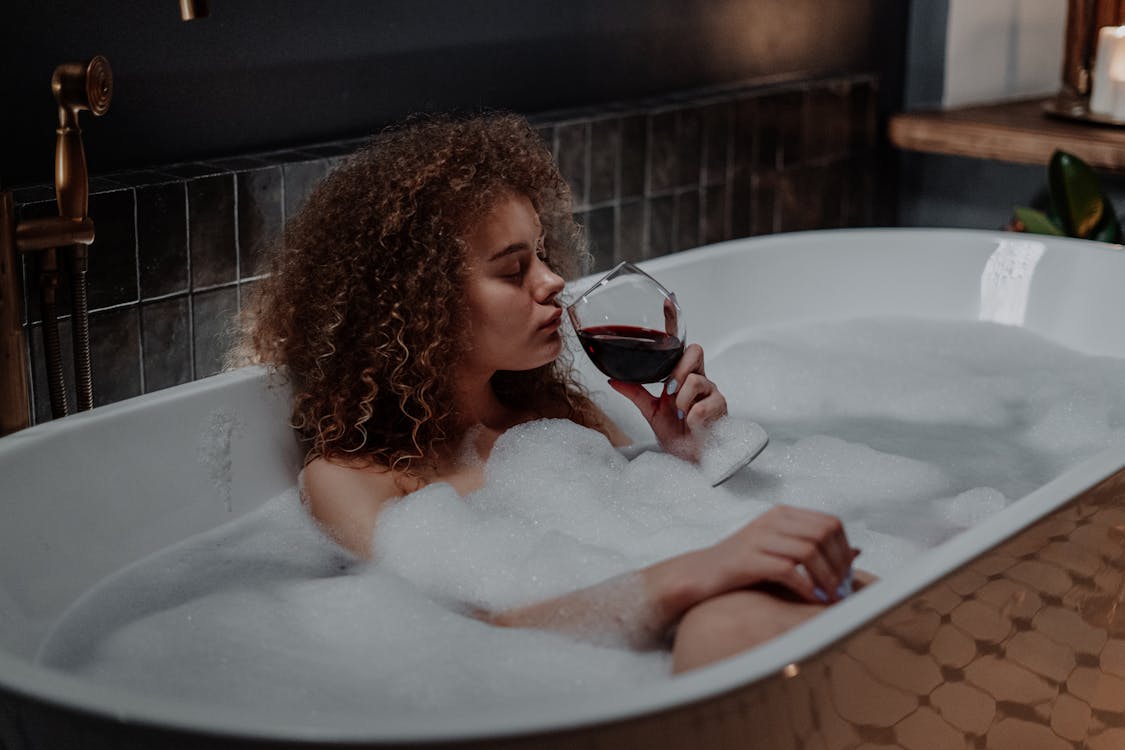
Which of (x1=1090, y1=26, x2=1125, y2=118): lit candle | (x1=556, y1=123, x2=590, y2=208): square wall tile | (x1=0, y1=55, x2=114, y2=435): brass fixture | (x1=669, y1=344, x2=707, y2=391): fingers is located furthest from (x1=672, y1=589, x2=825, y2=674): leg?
(x1=1090, y1=26, x2=1125, y2=118): lit candle

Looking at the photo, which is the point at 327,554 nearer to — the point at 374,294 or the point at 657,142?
the point at 374,294

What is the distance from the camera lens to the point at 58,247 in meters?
1.48

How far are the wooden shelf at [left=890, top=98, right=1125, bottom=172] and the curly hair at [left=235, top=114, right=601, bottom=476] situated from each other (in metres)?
1.59

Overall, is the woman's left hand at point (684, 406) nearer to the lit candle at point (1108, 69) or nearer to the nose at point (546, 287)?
the nose at point (546, 287)

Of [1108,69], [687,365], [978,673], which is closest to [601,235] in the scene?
[687,365]

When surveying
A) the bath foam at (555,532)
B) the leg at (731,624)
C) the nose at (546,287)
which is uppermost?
the nose at (546,287)

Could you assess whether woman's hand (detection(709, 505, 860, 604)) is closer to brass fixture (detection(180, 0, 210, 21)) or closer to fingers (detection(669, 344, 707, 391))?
fingers (detection(669, 344, 707, 391))

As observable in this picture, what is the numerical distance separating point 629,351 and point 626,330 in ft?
0.10

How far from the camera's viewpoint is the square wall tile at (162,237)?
1.76 metres

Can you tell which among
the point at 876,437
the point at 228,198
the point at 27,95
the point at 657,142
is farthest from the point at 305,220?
the point at 657,142

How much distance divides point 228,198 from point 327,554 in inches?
25.2

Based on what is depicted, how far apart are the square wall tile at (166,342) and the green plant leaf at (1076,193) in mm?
1797

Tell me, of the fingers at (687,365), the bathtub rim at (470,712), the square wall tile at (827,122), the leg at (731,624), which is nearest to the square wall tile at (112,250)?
the fingers at (687,365)

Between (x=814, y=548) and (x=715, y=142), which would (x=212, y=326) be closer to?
(x=814, y=548)
